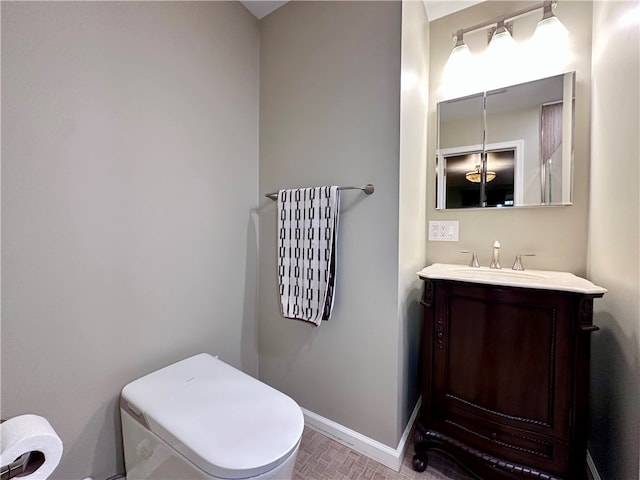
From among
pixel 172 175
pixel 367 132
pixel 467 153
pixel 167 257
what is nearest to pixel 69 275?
pixel 167 257

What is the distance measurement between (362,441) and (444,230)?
50.1 inches

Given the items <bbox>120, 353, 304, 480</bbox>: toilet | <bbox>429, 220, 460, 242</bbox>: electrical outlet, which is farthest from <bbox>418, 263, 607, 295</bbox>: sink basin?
<bbox>120, 353, 304, 480</bbox>: toilet

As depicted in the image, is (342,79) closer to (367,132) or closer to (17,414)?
(367,132)

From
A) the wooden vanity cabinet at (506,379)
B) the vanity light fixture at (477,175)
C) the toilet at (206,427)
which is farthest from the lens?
the vanity light fixture at (477,175)

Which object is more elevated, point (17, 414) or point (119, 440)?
point (17, 414)

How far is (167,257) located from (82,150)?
20.4 inches

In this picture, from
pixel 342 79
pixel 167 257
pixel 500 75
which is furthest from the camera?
pixel 500 75

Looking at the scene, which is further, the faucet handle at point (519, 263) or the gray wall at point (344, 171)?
the faucet handle at point (519, 263)

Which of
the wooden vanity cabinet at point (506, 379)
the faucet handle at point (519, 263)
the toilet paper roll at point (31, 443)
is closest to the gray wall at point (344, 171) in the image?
the wooden vanity cabinet at point (506, 379)

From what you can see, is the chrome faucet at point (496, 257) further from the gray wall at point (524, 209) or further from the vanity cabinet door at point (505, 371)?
the vanity cabinet door at point (505, 371)

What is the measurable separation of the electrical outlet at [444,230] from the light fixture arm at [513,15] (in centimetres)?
107

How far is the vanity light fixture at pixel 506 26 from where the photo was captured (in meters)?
1.34

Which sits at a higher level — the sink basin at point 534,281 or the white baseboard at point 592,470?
the sink basin at point 534,281

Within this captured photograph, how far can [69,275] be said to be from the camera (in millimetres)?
958
